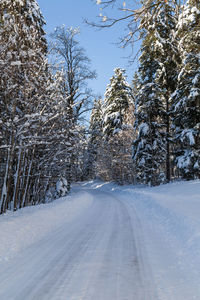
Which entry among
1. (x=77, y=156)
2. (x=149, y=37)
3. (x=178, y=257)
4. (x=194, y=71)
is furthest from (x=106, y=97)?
(x=178, y=257)

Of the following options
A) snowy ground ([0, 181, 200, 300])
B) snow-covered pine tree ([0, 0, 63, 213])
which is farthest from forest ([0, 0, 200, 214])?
snowy ground ([0, 181, 200, 300])


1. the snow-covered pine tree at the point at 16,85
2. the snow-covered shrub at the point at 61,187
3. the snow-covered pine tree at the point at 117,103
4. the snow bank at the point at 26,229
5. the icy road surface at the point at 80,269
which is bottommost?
the icy road surface at the point at 80,269

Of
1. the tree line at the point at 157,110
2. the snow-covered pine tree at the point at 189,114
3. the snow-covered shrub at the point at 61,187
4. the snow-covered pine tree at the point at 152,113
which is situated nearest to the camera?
the tree line at the point at 157,110

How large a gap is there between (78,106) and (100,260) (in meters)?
14.1

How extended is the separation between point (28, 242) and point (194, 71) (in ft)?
53.0

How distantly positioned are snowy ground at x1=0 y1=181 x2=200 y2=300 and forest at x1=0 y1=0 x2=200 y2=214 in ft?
11.3

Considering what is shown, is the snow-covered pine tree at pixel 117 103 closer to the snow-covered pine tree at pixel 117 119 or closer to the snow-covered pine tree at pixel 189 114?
the snow-covered pine tree at pixel 117 119

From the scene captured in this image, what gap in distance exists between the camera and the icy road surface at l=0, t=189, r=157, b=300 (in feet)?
9.57

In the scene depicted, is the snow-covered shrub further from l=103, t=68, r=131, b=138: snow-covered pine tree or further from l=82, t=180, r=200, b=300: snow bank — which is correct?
l=103, t=68, r=131, b=138: snow-covered pine tree

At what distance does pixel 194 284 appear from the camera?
10.5 ft

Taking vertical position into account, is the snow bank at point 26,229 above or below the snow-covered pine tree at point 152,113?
below

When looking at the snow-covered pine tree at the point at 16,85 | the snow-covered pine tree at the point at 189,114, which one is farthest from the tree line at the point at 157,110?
the snow-covered pine tree at the point at 16,85

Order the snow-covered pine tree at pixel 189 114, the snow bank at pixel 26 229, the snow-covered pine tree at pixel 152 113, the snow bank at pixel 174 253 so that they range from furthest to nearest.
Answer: the snow-covered pine tree at pixel 152 113
the snow-covered pine tree at pixel 189 114
the snow bank at pixel 26 229
the snow bank at pixel 174 253

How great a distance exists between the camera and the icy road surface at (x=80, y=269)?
115 inches
